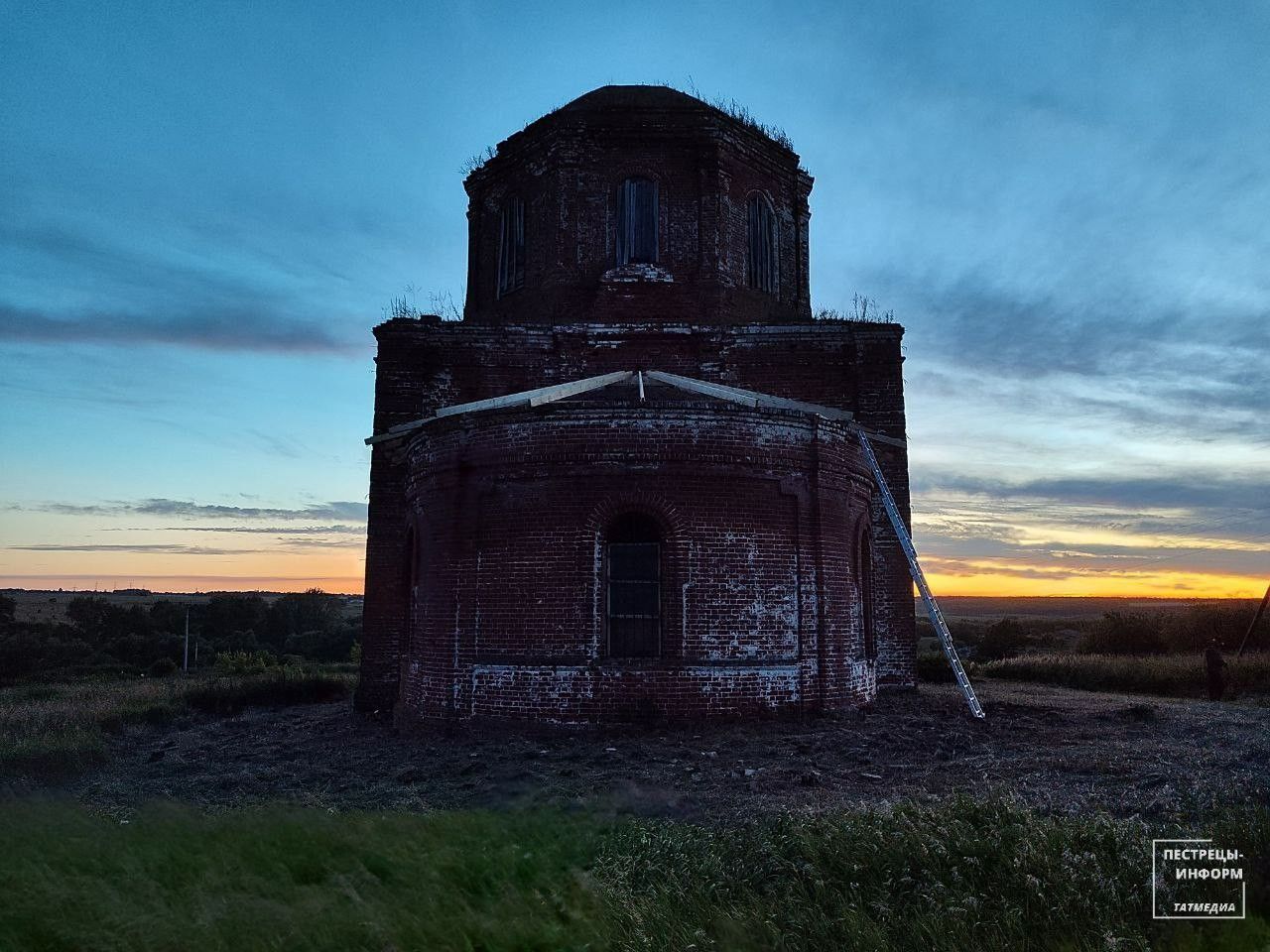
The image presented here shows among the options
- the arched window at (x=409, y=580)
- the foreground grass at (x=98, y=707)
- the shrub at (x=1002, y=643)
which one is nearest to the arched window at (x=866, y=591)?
the arched window at (x=409, y=580)

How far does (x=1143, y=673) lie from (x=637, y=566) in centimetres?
1448

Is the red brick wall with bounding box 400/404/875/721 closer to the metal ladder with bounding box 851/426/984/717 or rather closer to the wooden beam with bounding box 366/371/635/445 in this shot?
the wooden beam with bounding box 366/371/635/445

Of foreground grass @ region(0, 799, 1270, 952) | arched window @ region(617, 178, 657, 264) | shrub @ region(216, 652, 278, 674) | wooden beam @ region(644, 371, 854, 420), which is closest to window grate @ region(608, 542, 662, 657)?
wooden beam @ region(644, 371, 854, 420)

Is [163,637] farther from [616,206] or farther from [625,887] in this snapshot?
[625,887]

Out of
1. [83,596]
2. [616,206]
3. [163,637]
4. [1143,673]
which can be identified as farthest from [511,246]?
[83,596]

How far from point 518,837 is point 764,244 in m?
14.6

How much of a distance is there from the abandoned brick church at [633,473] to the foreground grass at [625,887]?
15.6ft

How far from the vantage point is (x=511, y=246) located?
18359mm

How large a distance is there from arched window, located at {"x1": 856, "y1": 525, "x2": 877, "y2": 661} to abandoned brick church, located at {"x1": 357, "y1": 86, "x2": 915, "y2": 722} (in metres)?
0.07

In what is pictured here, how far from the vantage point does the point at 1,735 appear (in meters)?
12.9

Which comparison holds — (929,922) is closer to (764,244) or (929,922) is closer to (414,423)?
(414,423)

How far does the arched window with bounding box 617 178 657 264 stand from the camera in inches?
685

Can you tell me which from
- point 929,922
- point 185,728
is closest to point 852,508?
point 929,922

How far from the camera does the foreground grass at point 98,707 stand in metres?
11.5
